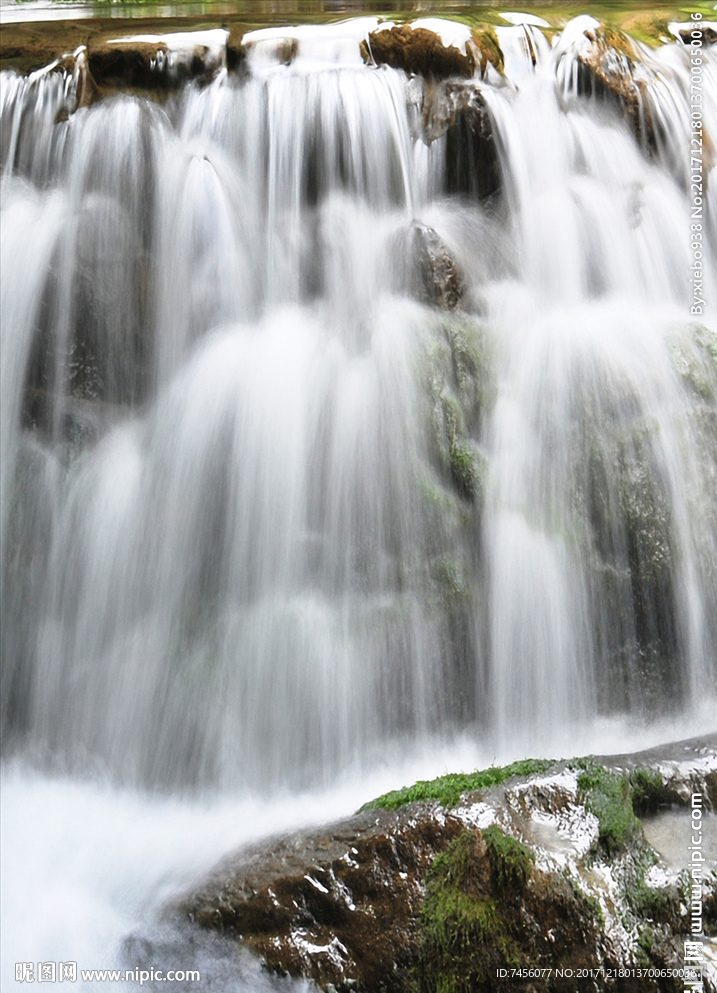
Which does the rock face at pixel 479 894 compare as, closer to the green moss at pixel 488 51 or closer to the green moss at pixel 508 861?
the green moss at pixel 508 861

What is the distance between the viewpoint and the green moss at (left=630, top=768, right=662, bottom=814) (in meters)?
3.36

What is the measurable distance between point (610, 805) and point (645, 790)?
9.4 inches

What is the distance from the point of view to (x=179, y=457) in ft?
15.5

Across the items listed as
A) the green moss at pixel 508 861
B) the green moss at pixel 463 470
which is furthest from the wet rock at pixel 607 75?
the green moss at pixel 508 861

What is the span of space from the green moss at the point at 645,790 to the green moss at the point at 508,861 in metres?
0.63

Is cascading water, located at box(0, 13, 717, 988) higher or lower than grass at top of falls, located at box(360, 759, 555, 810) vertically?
higher

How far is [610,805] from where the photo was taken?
3236 mm

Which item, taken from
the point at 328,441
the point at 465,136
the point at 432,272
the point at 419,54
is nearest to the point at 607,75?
the point at 465,136

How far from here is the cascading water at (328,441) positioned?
425 centimetres

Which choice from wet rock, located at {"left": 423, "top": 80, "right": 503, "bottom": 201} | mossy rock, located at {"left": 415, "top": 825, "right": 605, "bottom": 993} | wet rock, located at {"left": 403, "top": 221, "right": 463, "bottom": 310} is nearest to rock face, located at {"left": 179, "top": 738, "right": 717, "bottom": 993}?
mossy rock, located at {"left": 415, "top": 825, "right": 605, "bottom": 993}

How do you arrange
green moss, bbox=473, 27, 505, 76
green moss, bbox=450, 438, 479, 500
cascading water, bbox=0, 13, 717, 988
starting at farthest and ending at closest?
1. green moss, bbox=473, 27, 505, 76
2. green moss, bbox=450, 438, 479, 500
3. cascading water, bbox=0, 13, 717, 988

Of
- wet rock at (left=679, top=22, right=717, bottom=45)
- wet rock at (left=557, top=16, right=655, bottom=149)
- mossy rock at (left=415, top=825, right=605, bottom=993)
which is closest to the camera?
mossy rock at (left=415, top=825, right=605, bottom=993)

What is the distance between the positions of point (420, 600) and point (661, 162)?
163 inches

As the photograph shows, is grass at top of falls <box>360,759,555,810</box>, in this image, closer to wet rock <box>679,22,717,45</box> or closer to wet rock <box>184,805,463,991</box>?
wet rock <box>184,805,463,991</box>
